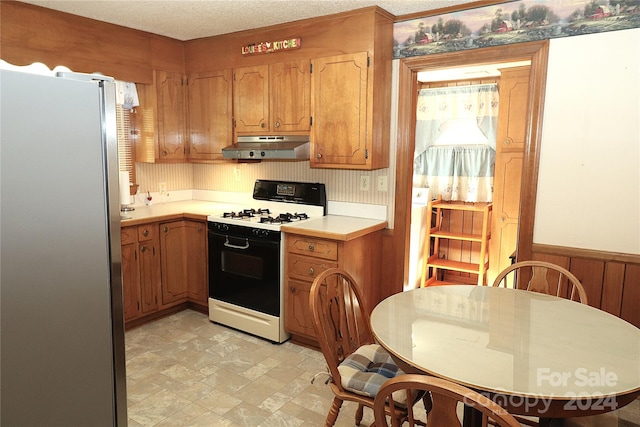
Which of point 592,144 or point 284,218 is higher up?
point 592,144

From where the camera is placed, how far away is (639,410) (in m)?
2.49

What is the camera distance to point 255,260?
10.9 feet

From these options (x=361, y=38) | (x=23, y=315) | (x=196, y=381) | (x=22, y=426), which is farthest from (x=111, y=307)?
(x=361, y=38)

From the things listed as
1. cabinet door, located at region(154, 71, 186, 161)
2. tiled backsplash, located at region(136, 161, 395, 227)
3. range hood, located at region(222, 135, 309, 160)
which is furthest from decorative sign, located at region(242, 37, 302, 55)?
tiled backsplash, located at region(136, 161, 395, 227)

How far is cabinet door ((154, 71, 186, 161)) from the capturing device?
12.7 feet

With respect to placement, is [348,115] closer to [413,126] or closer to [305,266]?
[413,126]

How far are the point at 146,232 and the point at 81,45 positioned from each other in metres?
1.46

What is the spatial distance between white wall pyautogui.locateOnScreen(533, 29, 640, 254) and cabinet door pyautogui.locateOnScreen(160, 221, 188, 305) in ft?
9.11

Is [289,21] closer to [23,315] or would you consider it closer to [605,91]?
[605,91]

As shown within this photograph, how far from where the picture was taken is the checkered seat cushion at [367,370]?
1852mm

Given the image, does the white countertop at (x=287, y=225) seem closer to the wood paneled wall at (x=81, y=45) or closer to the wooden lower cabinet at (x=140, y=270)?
the wooden lower cabinet at (x=140, y=270)

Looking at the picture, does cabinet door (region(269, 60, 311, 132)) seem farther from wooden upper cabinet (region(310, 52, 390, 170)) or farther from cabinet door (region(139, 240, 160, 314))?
cabinet door (region(139, 240, 160, 314))

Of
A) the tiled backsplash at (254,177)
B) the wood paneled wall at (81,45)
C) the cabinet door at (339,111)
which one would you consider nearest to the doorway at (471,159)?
the tiled backsplash at (254,177)

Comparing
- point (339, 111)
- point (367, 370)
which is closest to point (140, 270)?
point (339, 111)
